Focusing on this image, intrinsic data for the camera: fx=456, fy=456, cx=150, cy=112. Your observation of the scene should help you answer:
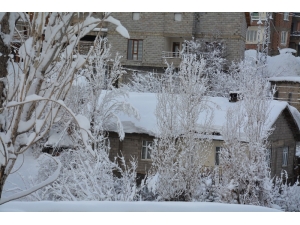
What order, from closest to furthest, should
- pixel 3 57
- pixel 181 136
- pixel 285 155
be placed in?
pixel 3 57, pixel 285 155, pixel 181 136

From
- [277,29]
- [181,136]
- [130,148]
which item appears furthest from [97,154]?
[277,29]

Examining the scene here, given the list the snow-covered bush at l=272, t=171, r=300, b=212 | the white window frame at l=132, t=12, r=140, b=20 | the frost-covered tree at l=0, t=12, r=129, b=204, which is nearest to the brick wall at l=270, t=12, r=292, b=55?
the white window frame at l=132, t=12, r=140, b=20

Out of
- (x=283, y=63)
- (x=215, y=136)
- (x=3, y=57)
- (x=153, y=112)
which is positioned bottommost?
(x=215, y=136)

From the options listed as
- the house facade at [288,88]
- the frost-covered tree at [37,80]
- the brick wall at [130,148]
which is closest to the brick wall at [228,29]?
the house facade at [288,88]

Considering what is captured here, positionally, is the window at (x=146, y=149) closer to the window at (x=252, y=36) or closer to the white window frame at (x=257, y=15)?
the window at (x=252, y=36)

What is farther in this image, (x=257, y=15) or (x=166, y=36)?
(x=166, y=36)

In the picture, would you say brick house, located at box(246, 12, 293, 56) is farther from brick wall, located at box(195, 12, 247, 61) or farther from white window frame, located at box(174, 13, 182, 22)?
white window frame, located at box(174, 13, 182, 22)

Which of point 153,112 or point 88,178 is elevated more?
point 153,112

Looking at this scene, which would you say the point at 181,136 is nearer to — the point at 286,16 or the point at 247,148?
the point at 247,148
